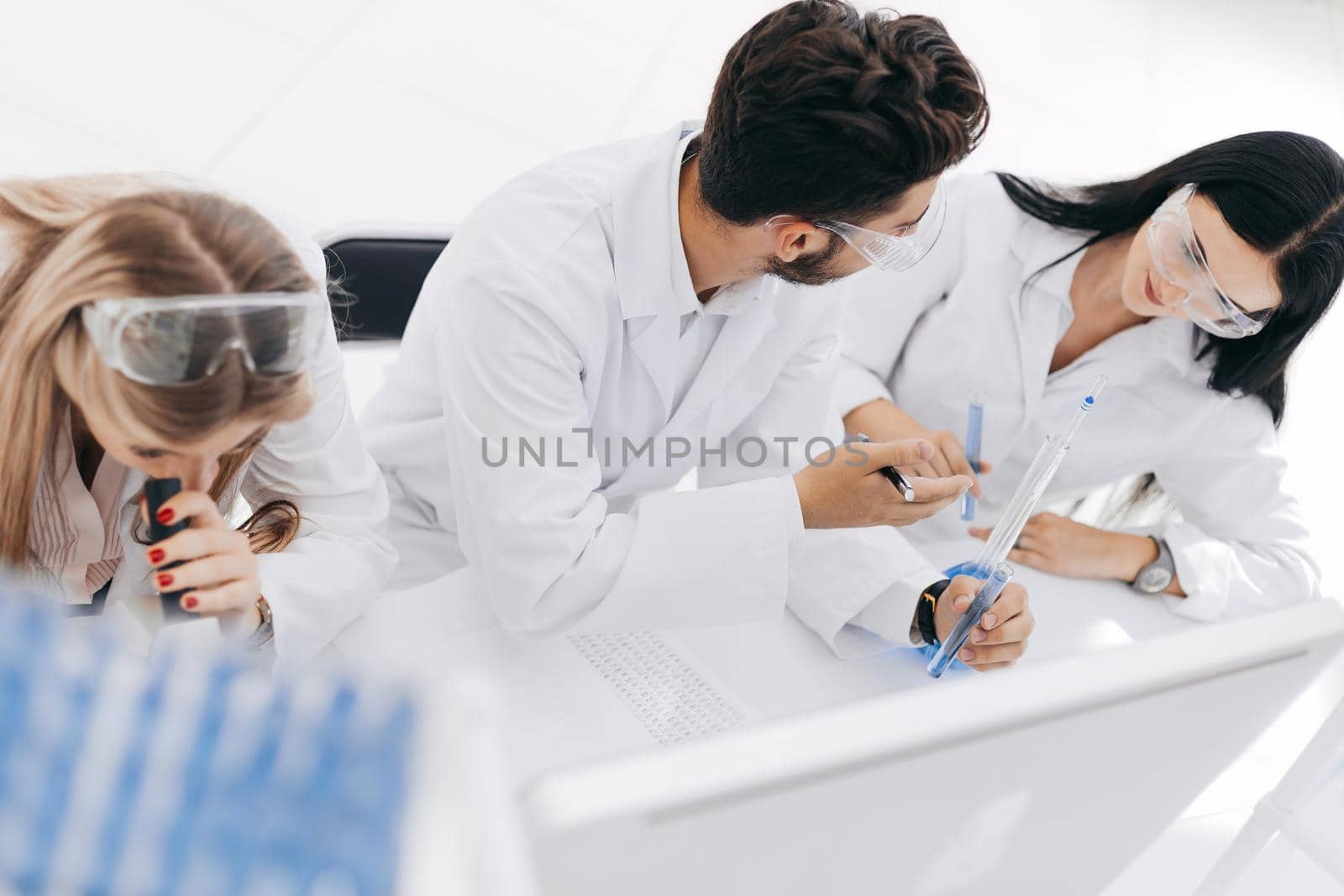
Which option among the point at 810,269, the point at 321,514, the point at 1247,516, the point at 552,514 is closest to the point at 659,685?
the point at 552,514

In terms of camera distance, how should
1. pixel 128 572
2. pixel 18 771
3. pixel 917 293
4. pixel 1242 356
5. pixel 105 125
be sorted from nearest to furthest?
pixel 18 771, pixel 128 572, pixel 1242 356, pixel 917 293, pixel 105 125

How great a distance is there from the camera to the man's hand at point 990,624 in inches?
49.4

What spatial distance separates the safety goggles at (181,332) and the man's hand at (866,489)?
748mm

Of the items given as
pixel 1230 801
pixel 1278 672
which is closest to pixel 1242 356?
pixel 1230 801

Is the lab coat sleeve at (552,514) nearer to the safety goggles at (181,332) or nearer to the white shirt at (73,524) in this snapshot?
the white shirt at (73,524)

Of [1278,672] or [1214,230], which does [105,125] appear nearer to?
[1214,230]

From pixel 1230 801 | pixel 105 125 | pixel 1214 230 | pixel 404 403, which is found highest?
pixel 1214 230

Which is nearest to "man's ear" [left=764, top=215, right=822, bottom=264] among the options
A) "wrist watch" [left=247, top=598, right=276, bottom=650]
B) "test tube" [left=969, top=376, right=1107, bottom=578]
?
"test tube" [left=969, top=376, right=1107, bottom=578]

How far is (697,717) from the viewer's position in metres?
1.13

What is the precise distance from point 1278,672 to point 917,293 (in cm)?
107

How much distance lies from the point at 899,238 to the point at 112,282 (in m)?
0.89

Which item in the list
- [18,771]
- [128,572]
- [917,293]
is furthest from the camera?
[917,293]

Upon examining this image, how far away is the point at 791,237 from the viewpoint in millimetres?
1222

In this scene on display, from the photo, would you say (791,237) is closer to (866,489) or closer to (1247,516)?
(866,489)
